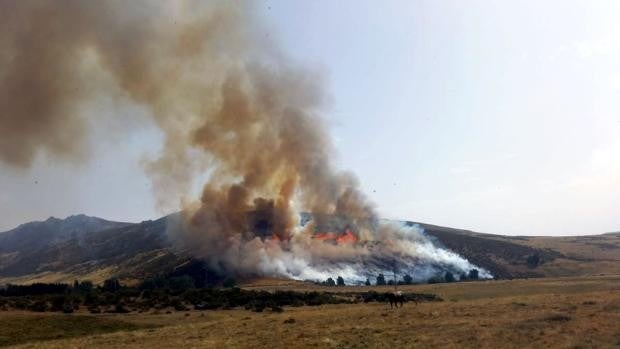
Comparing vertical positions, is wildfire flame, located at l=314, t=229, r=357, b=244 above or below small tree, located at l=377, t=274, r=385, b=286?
above

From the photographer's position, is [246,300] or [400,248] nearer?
[246,300]

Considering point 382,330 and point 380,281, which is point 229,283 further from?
point 382,330

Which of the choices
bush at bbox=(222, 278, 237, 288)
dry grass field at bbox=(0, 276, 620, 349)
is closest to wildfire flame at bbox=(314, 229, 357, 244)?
bush at bbox=(222, 278, 237, 288)

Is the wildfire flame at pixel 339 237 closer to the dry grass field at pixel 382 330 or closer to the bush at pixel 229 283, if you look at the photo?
the bush at pixel 229 283

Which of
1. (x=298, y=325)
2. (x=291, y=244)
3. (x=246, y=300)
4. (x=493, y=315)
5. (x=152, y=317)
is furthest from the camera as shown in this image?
(x=291, y=244)

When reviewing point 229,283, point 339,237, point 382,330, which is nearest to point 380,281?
point 229,283

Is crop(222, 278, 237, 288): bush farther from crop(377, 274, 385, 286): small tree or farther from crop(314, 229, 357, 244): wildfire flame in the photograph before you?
crop(314, 229, 357, 244): wildfire flame

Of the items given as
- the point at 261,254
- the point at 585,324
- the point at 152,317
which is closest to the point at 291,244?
the point at 261,254

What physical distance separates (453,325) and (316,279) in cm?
9269

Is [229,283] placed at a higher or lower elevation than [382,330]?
lower

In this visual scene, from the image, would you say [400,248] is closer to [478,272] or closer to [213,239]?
[478,272]

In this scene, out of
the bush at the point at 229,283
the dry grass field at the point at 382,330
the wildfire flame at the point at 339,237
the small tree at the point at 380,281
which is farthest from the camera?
the wildfire flame at the point at 339,237

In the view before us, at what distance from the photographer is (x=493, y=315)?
36.2 metres

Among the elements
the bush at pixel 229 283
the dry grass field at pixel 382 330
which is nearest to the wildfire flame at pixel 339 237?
the bush at pixel 229 283
